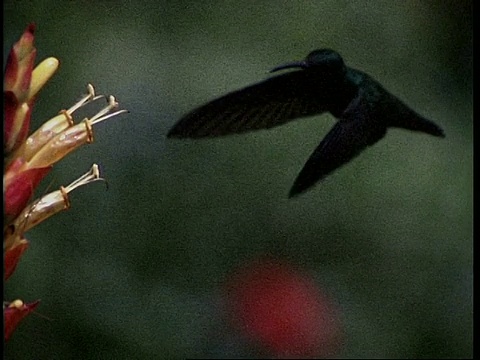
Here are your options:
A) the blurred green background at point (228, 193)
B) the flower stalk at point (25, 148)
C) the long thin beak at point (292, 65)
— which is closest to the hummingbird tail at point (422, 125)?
the blurred green background at point (228, 193)

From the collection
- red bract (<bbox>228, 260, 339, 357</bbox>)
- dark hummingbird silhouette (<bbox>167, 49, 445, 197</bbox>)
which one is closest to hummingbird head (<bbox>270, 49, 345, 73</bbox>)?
dark hummingbird silhouette (<bbox>167, 49, 445, 197</bbox>)

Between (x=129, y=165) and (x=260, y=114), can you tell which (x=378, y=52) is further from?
(x=129, y=165)

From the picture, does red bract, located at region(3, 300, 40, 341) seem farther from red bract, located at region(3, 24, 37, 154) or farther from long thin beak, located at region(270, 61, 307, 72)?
long thin beak, located at region(270, 61, 307, 72)

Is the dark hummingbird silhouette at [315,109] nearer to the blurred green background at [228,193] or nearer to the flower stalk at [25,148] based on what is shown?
the blurred green background at [228,193]

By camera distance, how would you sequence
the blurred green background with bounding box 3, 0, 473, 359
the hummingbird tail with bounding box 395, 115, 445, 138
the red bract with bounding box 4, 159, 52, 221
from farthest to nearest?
the hummingbird tail with bounding box 395, 115, 445, 138
the blurred green background with bounding box 3, 0, 473, 359
the red bract with bounding box 4, 159, 52, 221

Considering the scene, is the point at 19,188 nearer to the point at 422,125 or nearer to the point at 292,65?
the point at 292,65

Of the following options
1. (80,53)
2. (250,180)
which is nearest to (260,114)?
(250,180)

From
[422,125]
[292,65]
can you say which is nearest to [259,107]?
[292,65]

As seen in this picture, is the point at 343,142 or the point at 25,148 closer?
the point at 25,148
